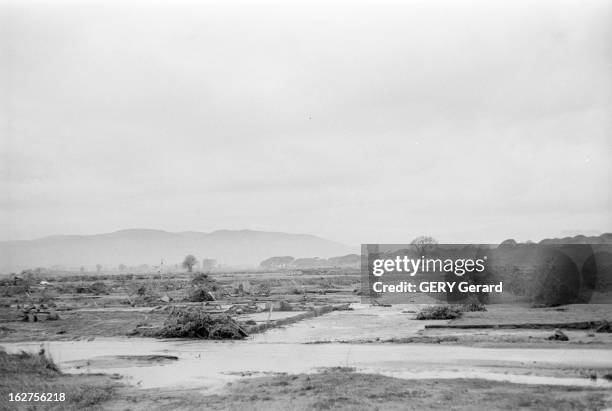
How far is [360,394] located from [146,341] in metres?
14.7

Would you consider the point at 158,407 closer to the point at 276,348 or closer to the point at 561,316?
the point at 276,348

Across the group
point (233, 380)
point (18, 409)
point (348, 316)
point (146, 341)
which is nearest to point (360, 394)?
point (233, 380)

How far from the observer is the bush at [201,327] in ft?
90.2

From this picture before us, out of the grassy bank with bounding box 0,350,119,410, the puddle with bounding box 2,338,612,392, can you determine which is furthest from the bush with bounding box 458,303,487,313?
the grassy bank with bounding box 0,350,119,410

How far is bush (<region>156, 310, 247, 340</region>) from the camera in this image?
90.2 ft

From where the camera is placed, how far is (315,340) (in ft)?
86.6

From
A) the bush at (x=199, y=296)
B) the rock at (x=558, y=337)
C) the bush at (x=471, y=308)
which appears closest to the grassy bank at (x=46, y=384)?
the rock at (x=558, y=337)

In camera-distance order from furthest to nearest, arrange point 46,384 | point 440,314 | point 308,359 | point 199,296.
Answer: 1. point 199,296
2. point 440,314
3. point 308,359
4. point 46,384

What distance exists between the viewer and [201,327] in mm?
28219

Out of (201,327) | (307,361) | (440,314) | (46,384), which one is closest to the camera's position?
(46,384)

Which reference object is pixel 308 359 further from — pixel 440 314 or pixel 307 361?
pixel 440 314

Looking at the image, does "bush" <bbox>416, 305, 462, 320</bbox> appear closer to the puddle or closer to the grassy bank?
the puddle

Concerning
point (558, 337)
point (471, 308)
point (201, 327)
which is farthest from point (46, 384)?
point (471, 308)

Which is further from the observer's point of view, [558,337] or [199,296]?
[199,296]
